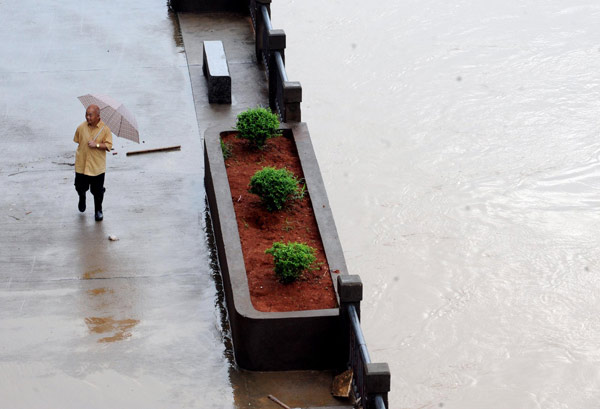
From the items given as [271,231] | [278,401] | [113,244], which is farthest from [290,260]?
[113,244]

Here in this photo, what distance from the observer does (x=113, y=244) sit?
11.0 meters

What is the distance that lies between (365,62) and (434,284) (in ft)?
26.1

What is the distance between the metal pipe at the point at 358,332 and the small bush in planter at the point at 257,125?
3519 millimetres

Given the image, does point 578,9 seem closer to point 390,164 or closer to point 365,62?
point 365,62

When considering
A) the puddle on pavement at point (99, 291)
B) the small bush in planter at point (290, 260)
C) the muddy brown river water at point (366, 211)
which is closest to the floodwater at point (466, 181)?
the muddy brown river water at point (366, 211)

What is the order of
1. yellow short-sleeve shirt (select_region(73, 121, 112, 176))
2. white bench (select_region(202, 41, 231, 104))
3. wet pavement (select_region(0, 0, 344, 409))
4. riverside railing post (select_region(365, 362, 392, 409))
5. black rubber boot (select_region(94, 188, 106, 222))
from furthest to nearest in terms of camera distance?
white bench (select_region(202, 41, 231, 104))
black rubber boot (select_region(94, 188, 106, 222))
yellow short-sleeve shirt (select_region(73, 121, 112, 176))
wet pavement (select_region(0, 0, 344, 409))
riverside railing post (select_region(365, 362, 392, 409))

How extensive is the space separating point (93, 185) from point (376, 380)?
15.3 feet

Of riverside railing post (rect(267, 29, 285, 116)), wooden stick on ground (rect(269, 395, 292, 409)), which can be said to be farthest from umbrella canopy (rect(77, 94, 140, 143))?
wooden stick on ground (rect(269, 395, 292, 409))

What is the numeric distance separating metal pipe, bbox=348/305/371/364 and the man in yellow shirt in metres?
3.67

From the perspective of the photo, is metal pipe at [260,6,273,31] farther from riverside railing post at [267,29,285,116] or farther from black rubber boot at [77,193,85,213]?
black rubber boot at [77,193,85,213]

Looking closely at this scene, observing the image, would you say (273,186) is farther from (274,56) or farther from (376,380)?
(274,56)

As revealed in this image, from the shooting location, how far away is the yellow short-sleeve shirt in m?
10.7

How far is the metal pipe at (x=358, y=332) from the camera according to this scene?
8078mm

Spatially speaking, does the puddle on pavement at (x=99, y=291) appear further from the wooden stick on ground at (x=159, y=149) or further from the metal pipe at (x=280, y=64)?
the metal pipe at (x=280, y=64)
